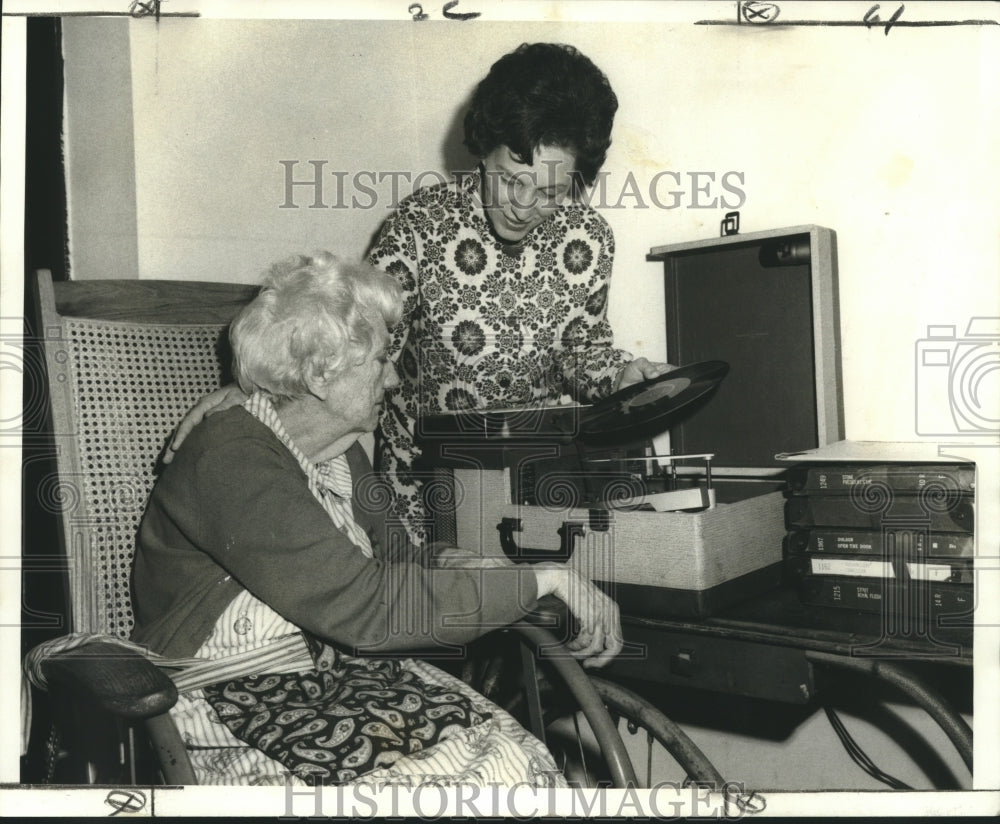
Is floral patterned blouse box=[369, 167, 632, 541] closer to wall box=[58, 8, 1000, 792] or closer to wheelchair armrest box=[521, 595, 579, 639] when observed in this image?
wall box=[58, 8, 1000, 792]

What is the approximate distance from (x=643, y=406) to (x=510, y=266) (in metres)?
0.52

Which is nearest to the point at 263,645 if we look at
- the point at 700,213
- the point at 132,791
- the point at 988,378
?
the point at 132,791

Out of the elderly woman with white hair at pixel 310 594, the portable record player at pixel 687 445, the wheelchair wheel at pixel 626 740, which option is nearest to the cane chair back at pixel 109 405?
the elderly woman with white hair at pixel 310 594

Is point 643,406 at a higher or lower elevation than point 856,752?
higher

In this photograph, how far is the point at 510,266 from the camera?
1984mm

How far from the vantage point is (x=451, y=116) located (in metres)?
2.17

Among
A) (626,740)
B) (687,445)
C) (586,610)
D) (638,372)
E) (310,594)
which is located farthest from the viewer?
(626,740)

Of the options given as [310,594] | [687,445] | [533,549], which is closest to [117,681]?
[310,594]

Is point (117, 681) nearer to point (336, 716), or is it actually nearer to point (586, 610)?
point (336, 716)

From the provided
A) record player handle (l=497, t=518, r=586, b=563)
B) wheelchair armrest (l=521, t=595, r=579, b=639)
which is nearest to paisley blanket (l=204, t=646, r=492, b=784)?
wheelchair armrest (l=521, t=595, r=579, b=639)

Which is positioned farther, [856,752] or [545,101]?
[856,752]

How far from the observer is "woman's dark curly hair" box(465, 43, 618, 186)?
174 centimetres

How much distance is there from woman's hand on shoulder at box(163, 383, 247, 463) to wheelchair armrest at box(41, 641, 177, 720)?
0.41 meters

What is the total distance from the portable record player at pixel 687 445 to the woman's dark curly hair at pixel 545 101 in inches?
18.2
